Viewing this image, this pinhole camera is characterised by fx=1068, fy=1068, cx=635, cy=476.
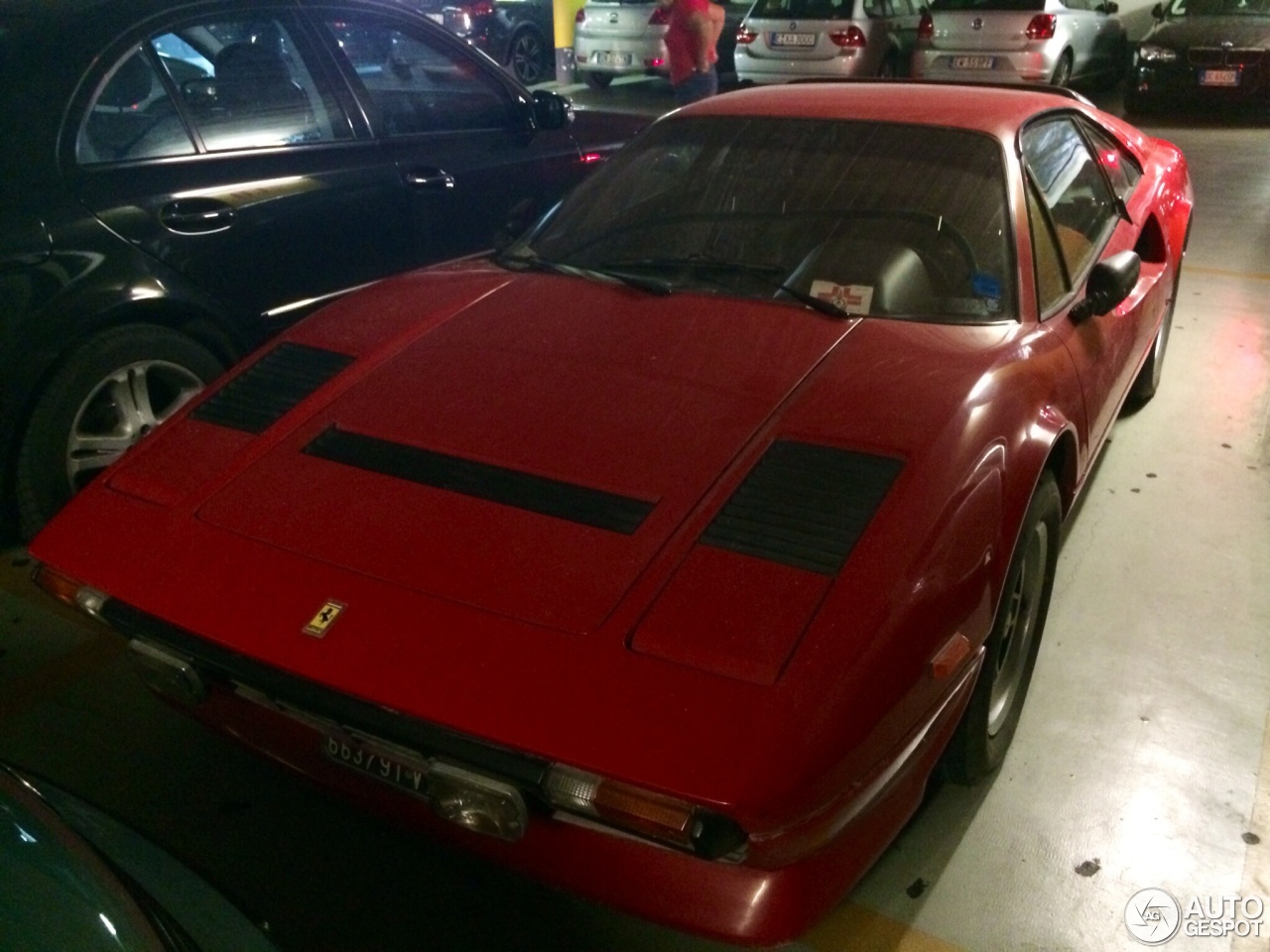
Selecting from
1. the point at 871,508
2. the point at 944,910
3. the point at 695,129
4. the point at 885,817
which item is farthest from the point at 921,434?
the point at 695,129

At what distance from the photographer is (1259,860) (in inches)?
84.3

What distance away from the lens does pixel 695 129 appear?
10.0 ft

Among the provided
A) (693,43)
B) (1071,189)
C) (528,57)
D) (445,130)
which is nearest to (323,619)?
(1071,189)

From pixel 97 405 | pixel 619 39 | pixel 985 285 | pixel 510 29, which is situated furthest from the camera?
pixel 510 29

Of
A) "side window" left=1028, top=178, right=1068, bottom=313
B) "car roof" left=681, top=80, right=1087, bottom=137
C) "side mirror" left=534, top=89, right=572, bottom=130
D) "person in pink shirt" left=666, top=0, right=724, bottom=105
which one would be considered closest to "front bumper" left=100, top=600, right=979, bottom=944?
"side window" left=1028, top=178, right=1068, bottom=313

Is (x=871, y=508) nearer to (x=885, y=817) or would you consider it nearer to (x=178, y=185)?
(x=885, y=817)

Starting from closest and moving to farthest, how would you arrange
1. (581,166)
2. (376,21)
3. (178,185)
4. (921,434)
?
(921,434) < (178,185) < (376,21) < (581,166)

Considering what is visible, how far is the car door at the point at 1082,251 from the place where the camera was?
255 cm

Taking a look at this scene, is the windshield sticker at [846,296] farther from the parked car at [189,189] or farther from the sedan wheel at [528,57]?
the sedan wheel at [528,57]

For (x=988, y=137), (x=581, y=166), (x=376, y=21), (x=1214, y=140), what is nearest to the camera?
(x=988, y=137)

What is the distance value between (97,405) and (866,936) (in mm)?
2583

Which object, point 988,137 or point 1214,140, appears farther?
point 1214,140

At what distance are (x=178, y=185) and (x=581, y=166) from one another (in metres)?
1.81

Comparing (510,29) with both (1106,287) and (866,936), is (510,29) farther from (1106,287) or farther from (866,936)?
(866,936)
